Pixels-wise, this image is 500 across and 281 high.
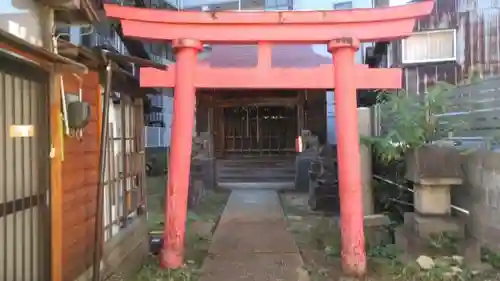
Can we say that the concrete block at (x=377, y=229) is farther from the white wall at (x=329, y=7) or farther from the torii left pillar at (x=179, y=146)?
the white wall at (x=329, y=7)

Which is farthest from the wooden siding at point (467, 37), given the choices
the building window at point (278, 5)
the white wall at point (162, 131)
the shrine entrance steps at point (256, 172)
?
the white wall at point (162, 131)

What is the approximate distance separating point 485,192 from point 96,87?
578 centimetres

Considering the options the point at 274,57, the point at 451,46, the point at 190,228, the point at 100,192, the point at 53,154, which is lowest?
the point at 190,228

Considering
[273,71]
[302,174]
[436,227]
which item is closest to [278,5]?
[302,174]

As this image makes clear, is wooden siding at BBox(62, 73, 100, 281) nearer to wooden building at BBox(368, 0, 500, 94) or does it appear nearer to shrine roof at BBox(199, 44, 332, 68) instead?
shrine roof at BBox(199, 44, 332, 68)

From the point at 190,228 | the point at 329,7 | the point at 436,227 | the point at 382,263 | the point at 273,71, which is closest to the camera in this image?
the point at 273,71

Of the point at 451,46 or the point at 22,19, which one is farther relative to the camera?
the point at 451,46

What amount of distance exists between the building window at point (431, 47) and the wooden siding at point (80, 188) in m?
12.2

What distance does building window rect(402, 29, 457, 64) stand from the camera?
51.0 feet

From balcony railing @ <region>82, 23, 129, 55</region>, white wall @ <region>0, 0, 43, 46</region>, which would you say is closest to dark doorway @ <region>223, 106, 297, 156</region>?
balcony railing @ <region>82, 23, 129, 55</region>

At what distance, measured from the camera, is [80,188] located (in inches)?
219

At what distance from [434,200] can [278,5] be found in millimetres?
Result: 18607

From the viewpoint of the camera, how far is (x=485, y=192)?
728 centimetres

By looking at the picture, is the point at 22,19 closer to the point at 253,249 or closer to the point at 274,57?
the point at 253,249
